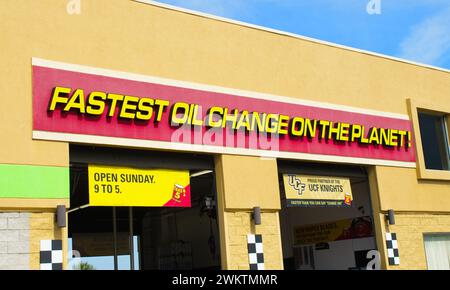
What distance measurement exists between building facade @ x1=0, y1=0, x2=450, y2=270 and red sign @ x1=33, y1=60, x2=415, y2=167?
3cm

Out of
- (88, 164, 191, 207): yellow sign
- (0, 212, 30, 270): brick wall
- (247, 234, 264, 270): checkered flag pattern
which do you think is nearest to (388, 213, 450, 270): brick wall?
(247, 234, 264, 270): checkered flag pattern

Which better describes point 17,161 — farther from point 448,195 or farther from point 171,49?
point 448,195

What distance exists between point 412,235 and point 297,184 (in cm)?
409

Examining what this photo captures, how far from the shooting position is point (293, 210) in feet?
68.2

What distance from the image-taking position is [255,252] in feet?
42.2

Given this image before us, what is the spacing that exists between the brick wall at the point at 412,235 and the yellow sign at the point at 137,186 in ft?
21.5

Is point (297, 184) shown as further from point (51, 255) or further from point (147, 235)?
point (147, 235)

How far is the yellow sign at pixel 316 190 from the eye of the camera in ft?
47.0

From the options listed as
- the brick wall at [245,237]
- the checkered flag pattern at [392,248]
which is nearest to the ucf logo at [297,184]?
the brick wall at [245,237]

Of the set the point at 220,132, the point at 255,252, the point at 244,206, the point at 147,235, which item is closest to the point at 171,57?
the point at 220,132

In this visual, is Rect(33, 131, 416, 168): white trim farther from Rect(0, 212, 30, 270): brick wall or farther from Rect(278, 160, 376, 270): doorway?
Rect(0, 212, 30, 270): brick wall

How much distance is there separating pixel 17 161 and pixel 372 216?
32.0 feet

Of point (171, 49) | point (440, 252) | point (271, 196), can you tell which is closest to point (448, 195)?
point (440, 252)

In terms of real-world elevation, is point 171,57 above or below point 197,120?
above
